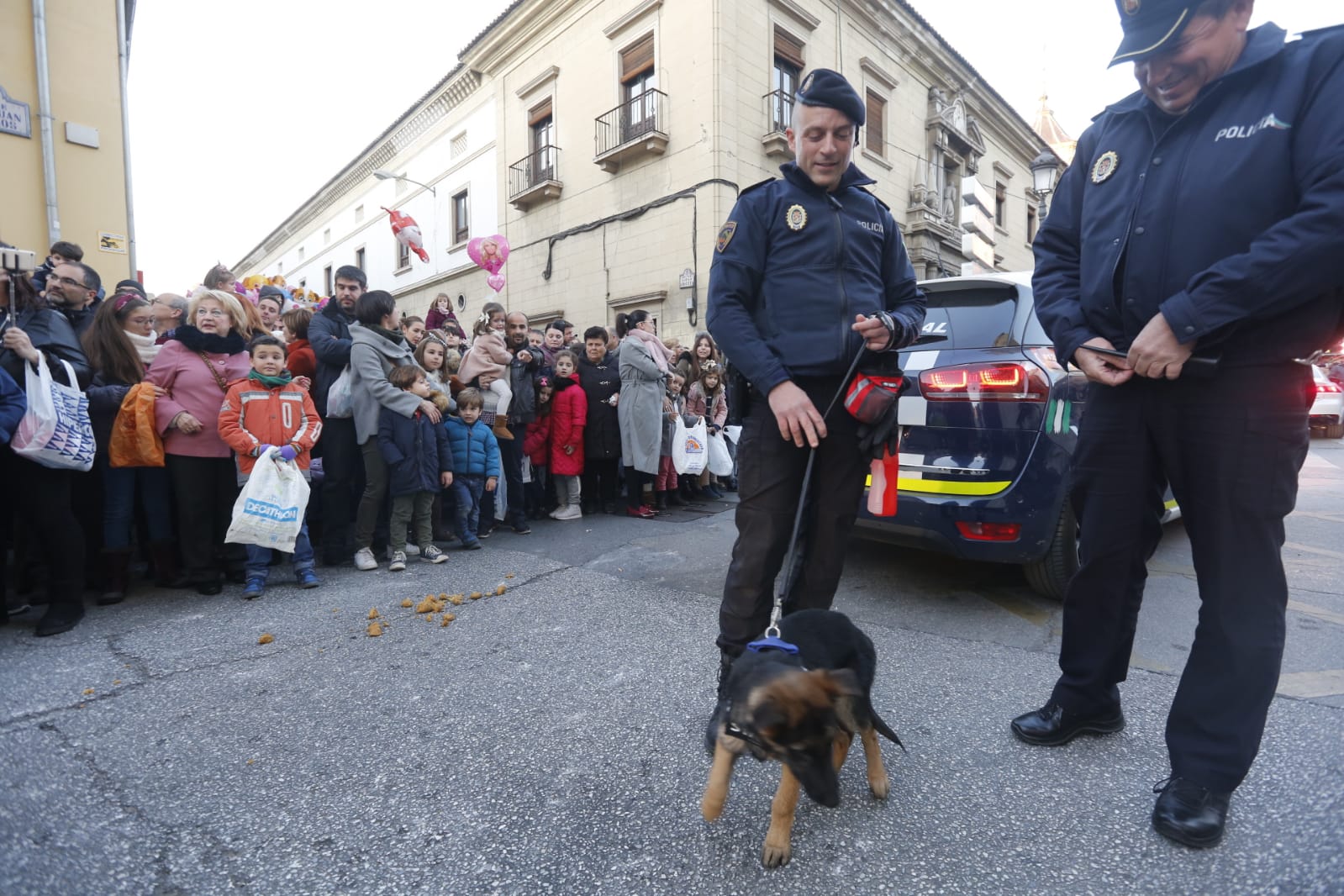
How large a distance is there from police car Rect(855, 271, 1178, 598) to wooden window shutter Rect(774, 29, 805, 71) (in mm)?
12221

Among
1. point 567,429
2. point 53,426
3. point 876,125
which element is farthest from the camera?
point 876,125

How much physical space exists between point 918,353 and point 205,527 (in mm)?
4208

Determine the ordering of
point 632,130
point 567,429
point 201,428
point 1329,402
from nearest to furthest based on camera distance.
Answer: point 201,428
point 567,429
point 632,130
point 1329,402

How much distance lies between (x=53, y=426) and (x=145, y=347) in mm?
1226

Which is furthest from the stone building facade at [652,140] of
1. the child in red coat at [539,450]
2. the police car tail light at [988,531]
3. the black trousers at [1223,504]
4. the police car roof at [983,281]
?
the black trousers at [1223,504]

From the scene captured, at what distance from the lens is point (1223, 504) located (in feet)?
5.74

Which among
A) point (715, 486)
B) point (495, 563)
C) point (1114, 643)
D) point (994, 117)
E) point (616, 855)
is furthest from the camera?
point (994, 117)

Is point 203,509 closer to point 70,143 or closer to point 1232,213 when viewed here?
point 1232,213

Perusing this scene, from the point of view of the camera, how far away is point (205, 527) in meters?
4.04

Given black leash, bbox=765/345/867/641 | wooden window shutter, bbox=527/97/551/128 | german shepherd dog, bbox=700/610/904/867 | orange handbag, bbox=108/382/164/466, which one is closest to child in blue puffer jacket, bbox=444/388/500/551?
→ orange handbag, bbox=108/382/164/466

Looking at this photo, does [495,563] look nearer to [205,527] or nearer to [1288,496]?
[205,527]

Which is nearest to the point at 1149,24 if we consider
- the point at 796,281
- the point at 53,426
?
the point at 796,281

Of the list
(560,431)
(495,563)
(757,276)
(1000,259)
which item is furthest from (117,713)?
(1000,259)

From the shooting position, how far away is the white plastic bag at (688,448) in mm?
6783
